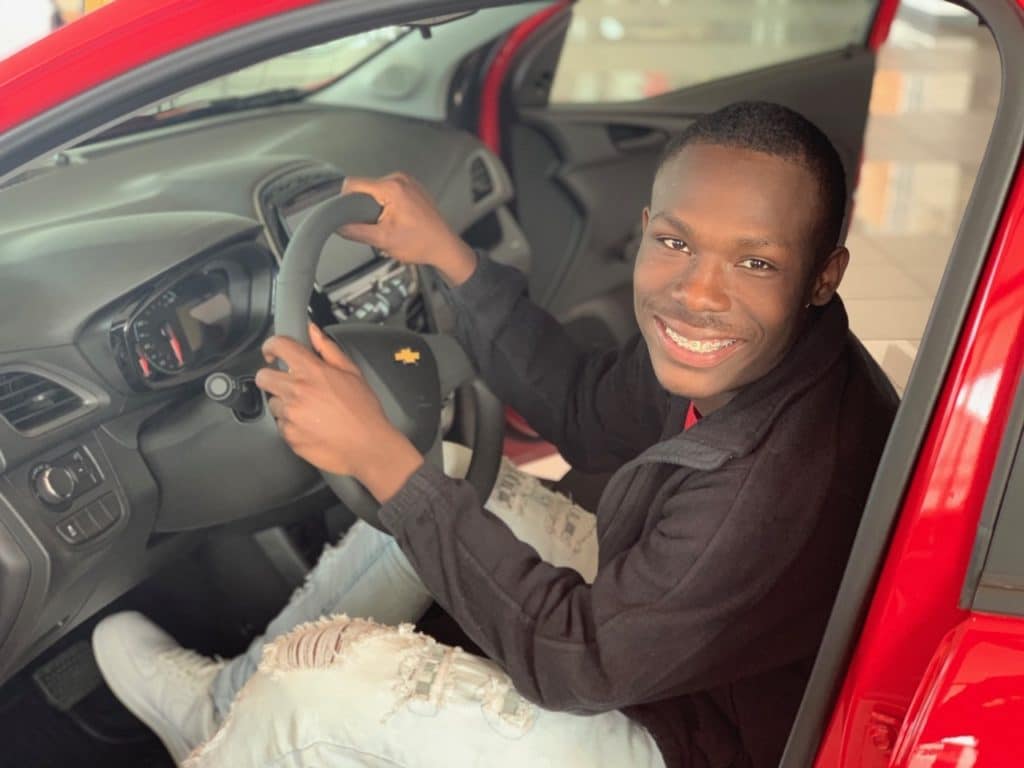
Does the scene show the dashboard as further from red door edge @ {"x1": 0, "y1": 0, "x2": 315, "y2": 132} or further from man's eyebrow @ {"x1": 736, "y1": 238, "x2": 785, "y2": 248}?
man's eyebrow @ {"x1": 736, "y1": 238, "x2": 785, "y2": 248}

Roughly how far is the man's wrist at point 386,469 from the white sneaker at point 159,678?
57cm

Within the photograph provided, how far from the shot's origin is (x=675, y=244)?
1.06m

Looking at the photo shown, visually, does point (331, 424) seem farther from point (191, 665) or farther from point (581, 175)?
point (581, 175)

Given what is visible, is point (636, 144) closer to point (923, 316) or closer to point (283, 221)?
point (283, 221)

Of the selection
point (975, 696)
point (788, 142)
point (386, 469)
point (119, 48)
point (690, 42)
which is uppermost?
point (119, 48)

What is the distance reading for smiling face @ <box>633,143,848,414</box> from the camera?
1010 millimetres

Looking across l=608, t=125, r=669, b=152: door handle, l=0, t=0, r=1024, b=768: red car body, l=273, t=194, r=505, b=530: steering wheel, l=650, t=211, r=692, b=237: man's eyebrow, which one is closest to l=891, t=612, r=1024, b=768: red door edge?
l=0, t=0, r=1024, b=768: red car body

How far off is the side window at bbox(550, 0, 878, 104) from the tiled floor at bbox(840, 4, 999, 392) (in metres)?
0.49

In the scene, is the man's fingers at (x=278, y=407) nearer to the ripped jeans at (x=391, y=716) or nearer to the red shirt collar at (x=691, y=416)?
the ripped jeans at (x=391, y=716)

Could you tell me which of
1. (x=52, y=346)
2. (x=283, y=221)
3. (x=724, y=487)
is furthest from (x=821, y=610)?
(x=283, y=221)

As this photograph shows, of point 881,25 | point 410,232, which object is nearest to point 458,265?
point 410,232

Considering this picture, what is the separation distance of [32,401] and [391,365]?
0.40 metres

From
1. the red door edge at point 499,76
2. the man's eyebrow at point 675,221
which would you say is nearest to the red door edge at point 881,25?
the red door edge at point 499,76

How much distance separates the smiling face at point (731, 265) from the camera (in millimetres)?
1010
